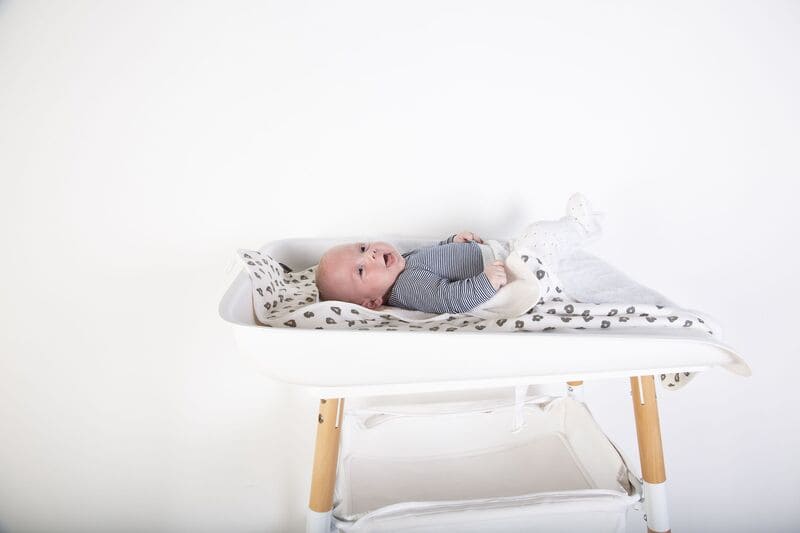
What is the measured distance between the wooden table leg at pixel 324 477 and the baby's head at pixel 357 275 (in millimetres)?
235

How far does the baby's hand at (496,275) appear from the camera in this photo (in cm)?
80

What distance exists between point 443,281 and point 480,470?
0.49 meters

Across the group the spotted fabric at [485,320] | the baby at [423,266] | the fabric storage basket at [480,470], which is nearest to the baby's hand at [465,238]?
the baby at [423,266]

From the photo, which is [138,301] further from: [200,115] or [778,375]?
[778,375]

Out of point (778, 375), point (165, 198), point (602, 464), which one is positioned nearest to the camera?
point (602, 464)

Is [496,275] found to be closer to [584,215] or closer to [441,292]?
[441,292]

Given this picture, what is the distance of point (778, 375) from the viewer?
4.51 ft

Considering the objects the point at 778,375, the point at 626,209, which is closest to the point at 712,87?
the point at 626,209

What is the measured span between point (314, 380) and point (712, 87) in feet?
4.19

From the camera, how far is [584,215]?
0.98 m

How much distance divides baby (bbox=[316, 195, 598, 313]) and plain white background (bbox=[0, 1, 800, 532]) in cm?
22

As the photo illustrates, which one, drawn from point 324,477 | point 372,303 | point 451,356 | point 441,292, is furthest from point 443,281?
point 324,477

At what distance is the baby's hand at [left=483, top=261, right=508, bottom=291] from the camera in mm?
801

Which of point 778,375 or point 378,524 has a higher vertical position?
point 778,375
